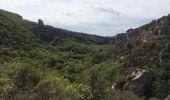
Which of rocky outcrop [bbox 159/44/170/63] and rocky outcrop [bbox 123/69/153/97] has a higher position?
rocky outcrop [bbox 159/44/170/63]

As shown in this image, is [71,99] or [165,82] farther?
[165,82]

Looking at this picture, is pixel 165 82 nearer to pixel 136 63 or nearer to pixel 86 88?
pixel 136 63

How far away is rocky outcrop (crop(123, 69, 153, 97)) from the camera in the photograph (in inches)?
6255

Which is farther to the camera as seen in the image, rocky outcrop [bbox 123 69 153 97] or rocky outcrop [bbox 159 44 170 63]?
rocky outcrop [bbox 159 44 170 63]

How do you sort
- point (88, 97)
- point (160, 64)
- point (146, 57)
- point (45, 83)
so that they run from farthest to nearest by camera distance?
point (146, 57) → point (160, 64) → point (88, 97) → point (45, 83)

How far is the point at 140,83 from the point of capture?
524ft

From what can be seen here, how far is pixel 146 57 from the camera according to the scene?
7530 inches

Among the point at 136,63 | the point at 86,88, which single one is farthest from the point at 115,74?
the point at 86,88

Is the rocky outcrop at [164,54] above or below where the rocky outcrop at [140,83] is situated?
above

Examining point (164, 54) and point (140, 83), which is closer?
point (140, 83)

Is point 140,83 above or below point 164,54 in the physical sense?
below

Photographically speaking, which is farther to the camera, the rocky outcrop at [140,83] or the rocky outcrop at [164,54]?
the rocky outcrop at [164,54]

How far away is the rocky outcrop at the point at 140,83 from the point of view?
15888cm

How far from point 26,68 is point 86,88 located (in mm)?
17337
